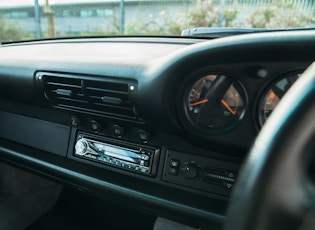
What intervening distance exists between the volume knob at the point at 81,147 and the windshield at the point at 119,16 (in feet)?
3.76

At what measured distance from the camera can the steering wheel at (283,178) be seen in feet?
1.80

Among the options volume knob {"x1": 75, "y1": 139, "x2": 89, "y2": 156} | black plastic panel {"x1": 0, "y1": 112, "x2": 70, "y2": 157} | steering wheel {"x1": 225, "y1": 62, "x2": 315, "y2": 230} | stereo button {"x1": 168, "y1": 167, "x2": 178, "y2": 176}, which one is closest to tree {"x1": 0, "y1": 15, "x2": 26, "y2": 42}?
black plastic panel {"x1": 0, "y1": 112, "x2": 70, "y2": 157}

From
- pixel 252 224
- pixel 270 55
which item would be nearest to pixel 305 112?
pixel 252 224

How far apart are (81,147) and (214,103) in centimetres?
70

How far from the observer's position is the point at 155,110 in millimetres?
1302

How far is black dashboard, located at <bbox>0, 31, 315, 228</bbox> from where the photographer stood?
1.17m

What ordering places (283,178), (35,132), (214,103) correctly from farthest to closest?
1. (35,132)
2. (214,103)
3. (283,178)

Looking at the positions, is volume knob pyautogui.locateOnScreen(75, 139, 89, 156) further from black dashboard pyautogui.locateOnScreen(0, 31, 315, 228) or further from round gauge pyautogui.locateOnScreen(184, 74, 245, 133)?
round gauge pyautogui.locateOnScreen(184, 74, 245, 133)

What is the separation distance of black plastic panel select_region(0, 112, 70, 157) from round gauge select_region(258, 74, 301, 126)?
38.2 inches

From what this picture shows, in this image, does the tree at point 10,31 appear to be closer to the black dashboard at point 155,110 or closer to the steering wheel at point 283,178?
the black dashboard at point 155,110

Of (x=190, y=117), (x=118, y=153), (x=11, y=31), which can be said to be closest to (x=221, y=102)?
(x=190, y=117)

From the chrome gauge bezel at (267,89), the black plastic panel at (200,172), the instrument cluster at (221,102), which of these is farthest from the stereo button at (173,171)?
the chrome gauge bezel at (267,89)

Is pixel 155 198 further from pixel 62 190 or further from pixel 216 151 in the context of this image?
pixel 62 190

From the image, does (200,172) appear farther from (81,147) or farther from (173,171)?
(81,147)
